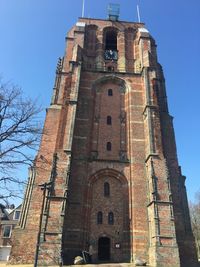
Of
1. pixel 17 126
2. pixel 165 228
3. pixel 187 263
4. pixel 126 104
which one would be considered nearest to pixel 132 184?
pixel 165 228

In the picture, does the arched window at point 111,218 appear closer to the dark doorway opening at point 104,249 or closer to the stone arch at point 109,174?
the dark doorway opening at point 104,249

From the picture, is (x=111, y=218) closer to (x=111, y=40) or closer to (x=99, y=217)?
(x=99, y=217)

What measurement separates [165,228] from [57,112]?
1360 centimetres

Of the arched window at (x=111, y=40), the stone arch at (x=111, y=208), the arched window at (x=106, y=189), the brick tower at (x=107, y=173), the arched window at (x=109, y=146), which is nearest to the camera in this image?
the brick tower at (x=107, y=173)

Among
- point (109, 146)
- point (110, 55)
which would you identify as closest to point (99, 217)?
point (109, 146)

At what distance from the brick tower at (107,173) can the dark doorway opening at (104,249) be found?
7 cm

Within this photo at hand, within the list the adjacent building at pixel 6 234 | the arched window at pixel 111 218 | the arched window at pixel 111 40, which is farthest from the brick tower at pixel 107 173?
the adjacent building at pixel 6 234

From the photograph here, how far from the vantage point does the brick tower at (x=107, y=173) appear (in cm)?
1762

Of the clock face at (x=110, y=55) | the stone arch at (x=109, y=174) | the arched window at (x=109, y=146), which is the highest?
the clock face at (x=110, y=55)

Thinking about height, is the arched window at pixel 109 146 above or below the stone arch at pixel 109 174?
above

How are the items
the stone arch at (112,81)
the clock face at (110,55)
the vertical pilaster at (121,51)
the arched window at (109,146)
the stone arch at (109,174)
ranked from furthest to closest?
the clock face at (110,55) < the vertical pilaster at (121,51) < the stone arch at (112,81) < the arched window at (109,146) < the stone arch at (109,174)

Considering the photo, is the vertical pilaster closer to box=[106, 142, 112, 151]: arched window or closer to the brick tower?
the brick tower

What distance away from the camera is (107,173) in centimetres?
2148

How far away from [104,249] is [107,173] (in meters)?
5.74
